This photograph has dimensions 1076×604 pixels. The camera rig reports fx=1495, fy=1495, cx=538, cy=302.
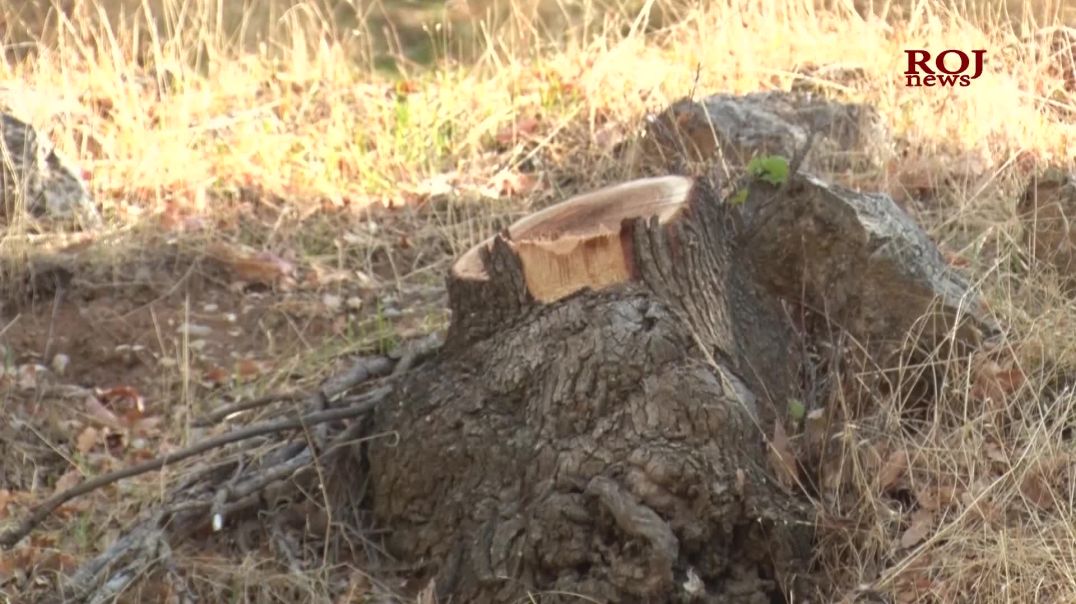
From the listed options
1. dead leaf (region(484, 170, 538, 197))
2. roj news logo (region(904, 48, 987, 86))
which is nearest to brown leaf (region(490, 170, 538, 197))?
dead leaf (region(484, 170, 538, 197))

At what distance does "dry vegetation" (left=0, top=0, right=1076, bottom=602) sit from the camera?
3.50m

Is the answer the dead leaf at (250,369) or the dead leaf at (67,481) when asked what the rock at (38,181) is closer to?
the dead leaf at (250,369)

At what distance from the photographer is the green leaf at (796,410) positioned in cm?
355

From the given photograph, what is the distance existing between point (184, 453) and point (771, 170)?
1.70 meters

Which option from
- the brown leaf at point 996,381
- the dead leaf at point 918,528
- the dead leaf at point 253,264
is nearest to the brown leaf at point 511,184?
the dead leaf at point 253,264

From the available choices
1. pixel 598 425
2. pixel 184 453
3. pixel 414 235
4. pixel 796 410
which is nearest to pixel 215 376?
pixel 184 453

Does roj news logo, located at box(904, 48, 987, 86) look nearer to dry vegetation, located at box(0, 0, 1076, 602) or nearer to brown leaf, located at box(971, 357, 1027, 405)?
dry vegetation, located at box(0, 0, 1076, 602)

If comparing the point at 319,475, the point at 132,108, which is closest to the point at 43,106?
the point at 132,108

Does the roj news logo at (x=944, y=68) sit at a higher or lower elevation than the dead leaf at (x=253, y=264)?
higher

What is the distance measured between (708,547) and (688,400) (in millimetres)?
325

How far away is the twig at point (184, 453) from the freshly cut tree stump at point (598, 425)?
109mm

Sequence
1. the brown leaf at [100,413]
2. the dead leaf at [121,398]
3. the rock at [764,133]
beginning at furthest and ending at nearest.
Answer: the rock at [764,133]
the dead leaf at [121,398]
the brown leaf at [100,413]

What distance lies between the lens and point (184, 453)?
12.2ft

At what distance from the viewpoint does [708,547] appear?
10.8 ft
